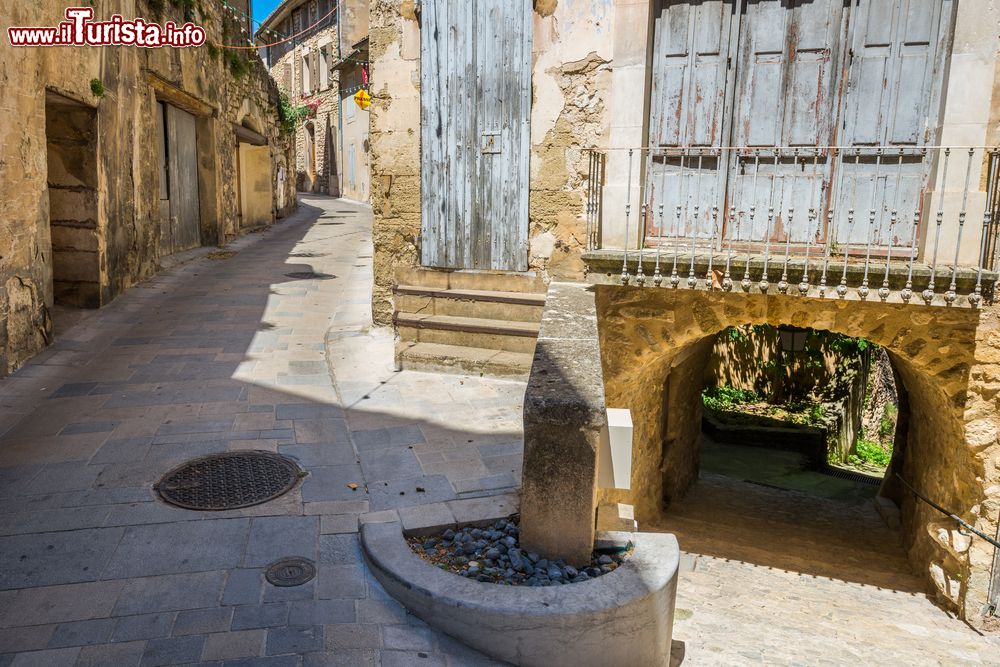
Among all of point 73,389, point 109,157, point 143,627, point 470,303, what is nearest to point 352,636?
point 143,627

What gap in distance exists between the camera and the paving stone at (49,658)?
9.44 ft

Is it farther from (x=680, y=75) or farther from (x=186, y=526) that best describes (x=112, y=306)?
(x=680, y=75)

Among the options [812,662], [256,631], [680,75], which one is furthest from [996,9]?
[256,631]

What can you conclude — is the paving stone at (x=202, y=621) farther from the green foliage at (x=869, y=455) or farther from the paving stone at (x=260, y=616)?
the green foliage at (x=869, y=455)

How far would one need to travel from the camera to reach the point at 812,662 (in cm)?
514

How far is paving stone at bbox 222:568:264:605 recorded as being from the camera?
333 centimetres

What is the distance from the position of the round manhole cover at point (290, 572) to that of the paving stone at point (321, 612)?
19cm

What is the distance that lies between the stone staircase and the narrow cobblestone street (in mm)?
232

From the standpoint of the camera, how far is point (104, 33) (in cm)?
848

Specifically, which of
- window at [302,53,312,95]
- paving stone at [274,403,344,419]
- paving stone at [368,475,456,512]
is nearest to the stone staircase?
paving stone at [274,403,344,419]

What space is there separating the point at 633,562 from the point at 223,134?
43.6 ft

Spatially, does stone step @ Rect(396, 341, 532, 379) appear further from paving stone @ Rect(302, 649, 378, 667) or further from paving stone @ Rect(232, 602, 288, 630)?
paving stone @ Rect(302, 649, 378, 667)

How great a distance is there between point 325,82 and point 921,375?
96.8ft

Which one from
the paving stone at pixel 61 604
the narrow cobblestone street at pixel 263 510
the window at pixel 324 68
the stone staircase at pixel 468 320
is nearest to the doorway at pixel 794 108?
the stone staircase at pixel 468 320
